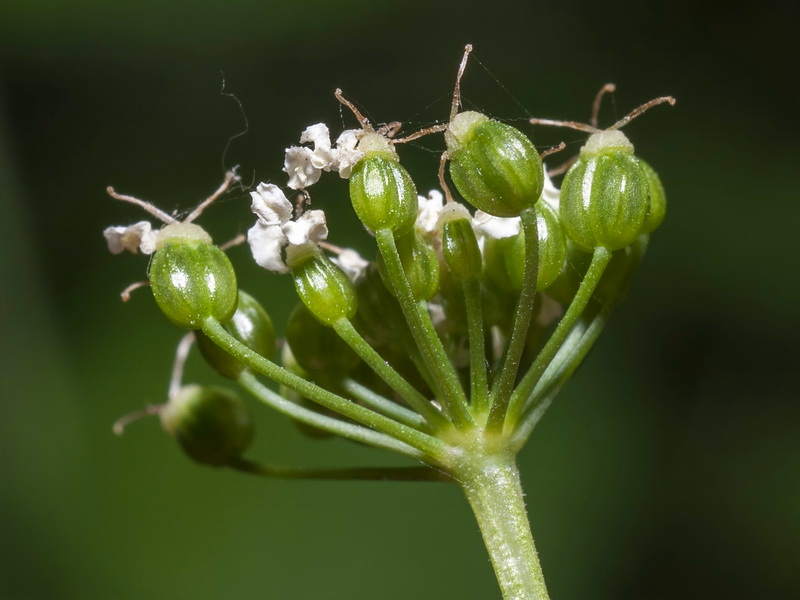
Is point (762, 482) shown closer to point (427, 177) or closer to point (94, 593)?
point (427, 177)

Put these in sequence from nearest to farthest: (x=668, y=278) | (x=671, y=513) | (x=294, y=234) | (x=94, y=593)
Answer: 1. (x=294, y=234)
2. (x=94, y=593)
3. (x=671, y=513)
4. (x=668, y=278)

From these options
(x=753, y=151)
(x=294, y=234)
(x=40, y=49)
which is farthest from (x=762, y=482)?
(x=40, y=49)

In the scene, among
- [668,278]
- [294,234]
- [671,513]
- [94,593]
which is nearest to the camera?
[294,234]

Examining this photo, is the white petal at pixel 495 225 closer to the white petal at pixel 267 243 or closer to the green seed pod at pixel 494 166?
the green seed pod at pixel 494 166

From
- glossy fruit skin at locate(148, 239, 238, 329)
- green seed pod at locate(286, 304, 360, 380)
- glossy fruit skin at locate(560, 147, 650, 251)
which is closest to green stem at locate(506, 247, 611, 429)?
glossy fruit skin at locate(560, 147, 650, 251)

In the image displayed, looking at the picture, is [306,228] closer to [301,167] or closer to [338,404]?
[301,167]

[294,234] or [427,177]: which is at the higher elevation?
[427,177]
